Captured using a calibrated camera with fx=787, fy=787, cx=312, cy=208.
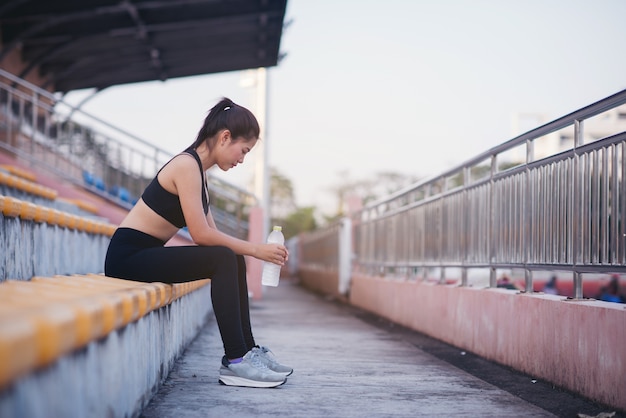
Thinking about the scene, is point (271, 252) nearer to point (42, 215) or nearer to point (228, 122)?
point (228, 122)

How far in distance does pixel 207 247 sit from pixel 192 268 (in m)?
0.15

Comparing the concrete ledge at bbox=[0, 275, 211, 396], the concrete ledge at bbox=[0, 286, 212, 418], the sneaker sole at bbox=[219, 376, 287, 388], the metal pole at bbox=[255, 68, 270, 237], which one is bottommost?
the sneaker sole at bbox=[219, 376, 287, 388]

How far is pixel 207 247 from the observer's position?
4445 millimetres

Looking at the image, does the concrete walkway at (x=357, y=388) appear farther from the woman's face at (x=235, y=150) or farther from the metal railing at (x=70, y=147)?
the metal railing at (x=70, y=147)

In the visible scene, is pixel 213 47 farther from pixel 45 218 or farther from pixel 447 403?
pixel 447 403

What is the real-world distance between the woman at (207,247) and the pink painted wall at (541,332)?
1643mm

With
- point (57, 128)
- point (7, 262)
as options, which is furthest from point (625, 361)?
point (57, 128)

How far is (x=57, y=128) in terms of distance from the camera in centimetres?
1263

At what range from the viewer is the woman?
14.4ft

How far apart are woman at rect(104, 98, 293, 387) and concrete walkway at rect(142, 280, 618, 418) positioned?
231 mm

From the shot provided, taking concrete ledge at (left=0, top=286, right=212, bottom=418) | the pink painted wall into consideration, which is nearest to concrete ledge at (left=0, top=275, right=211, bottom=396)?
concrete ledge at (left=0, top=286, right=212, bottom=418)

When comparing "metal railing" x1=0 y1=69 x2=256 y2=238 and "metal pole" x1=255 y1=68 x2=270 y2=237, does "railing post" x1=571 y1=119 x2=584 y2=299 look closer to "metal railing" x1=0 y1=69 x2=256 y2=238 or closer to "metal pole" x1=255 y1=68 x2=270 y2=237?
"metal railing" x1=0 y1=69 x2=256 y2=238

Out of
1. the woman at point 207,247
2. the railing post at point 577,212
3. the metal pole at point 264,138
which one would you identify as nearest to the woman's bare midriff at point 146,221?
the woman at point 207,247

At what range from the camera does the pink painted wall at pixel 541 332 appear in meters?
4.05
